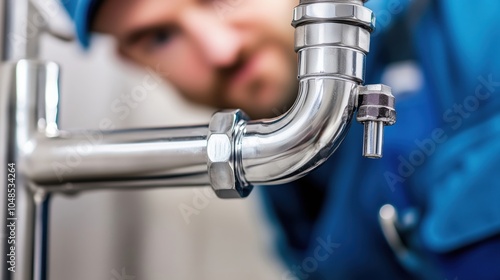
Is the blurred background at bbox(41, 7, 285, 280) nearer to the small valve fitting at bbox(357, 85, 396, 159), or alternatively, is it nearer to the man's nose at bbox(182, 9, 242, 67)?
the man's nose at bbox(182, 9, 242, 67)

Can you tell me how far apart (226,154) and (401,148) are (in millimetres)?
225

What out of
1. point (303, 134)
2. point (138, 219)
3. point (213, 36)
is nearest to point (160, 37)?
point (213, 36)

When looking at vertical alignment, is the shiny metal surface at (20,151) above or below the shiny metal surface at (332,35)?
below

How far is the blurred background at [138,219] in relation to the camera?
73 centimetres

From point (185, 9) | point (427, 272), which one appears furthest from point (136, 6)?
point (427, 272)

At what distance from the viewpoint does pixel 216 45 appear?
76 cm

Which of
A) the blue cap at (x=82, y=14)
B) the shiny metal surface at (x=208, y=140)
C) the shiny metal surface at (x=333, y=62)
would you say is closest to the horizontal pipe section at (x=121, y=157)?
the shiny metal surface at (x=208, y=140)

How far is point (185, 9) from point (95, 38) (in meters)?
0.13

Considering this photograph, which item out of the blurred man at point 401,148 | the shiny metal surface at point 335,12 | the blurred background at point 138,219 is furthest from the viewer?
the blurred background at point 138,219

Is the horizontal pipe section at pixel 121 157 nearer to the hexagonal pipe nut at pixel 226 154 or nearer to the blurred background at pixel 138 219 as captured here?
the hexagonal pipe nut at pixel 226 154

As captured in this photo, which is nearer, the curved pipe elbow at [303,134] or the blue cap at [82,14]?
the curved pipe elbow at [303,134]

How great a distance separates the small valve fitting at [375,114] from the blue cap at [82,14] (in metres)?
0.44

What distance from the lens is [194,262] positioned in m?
0.75

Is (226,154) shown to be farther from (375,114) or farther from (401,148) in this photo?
(401,148)
